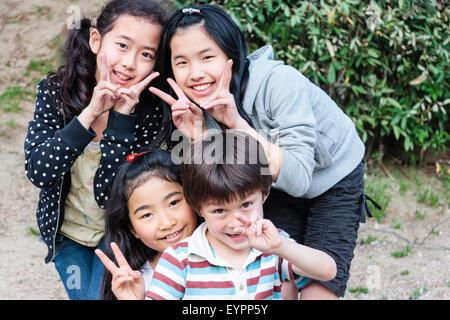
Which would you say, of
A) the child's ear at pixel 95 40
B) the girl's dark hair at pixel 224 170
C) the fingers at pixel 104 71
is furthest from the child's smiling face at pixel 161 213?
the child's ear at pixel 95 40

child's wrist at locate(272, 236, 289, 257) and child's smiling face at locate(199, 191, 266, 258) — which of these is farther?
child's smiling face at locate(199, 191, 266, 258)

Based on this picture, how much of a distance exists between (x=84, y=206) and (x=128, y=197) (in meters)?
0.43

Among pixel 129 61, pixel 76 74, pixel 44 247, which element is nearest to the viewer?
pixel 129 61

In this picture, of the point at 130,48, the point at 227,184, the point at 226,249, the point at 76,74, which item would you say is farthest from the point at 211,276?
the point at 76,74

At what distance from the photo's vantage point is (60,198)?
96.1 inches

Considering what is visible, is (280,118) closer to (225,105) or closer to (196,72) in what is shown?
(225,105)

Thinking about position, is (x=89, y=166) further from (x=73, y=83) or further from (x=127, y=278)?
(x=127, y=278)

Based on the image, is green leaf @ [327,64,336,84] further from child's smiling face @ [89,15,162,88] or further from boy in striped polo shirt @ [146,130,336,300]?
boy in striped polo shirt @ [146,130,336,300]

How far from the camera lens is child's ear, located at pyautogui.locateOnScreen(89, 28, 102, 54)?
249 centimetres

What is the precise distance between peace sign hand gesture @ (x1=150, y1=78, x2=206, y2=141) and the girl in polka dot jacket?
100mm

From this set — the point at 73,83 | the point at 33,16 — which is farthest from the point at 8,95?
the point at 73,83

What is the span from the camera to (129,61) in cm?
233

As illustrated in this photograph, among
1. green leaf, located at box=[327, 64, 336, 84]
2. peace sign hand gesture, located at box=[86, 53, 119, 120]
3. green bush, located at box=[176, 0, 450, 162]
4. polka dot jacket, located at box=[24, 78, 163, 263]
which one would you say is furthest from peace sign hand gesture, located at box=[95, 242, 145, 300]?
green leaf, located at box=[327, 64, 336, 84]

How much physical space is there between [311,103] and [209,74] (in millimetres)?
439
